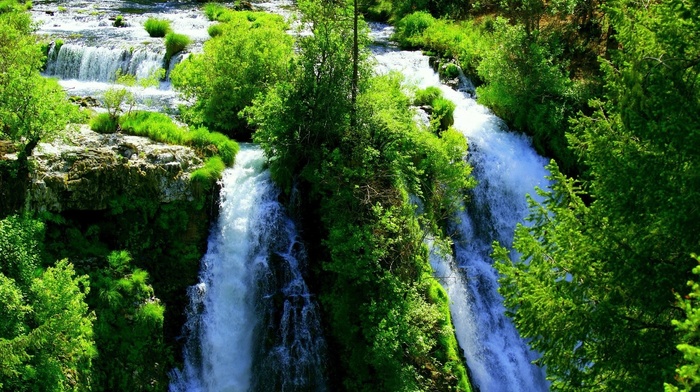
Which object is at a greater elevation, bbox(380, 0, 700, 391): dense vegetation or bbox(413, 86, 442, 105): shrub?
bbox(380, 0, 700, 391): dense vegetation

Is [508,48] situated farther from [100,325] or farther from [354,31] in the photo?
[100,325]

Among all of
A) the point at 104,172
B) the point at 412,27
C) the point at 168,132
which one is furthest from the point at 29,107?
the point at 412,27

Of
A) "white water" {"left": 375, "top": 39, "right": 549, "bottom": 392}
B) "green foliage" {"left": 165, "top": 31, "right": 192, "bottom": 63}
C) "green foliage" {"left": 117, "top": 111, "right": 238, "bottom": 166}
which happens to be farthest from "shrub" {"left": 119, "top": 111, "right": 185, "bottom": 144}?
"green foliage" {"left": 165, "top": 31, "right": 192, "bottom": 63}

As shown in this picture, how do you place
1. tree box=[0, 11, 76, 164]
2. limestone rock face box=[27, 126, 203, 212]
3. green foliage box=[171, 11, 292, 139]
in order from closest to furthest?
tree box=[0, 11, 76, 164], limestone rock face box=[27, 126, 203, 212], green foliage box=[171, 11, 292, 139]

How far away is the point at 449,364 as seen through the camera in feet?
47.3

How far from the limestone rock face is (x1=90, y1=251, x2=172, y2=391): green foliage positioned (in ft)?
5.45

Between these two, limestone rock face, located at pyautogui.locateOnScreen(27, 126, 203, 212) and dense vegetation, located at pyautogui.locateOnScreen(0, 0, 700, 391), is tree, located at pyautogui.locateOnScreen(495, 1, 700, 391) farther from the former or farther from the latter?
limestone rock face, located at pyautogui.locateOnScreen(27, 126, 203, 212)

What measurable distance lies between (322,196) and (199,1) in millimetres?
28373

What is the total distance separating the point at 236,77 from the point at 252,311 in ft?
26.7

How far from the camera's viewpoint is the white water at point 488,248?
53.6ft

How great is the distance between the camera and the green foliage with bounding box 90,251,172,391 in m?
13.3

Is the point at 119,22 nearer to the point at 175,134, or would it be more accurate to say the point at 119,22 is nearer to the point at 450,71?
the point at 175,134

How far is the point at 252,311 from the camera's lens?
1515 cm

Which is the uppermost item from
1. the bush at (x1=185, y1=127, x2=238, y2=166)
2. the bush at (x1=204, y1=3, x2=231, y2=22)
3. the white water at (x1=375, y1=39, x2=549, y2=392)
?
the bush at (x1=204, y1=3, x2=231, y2=22)
